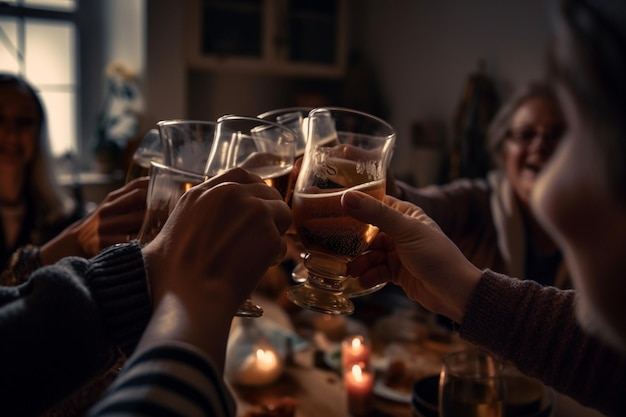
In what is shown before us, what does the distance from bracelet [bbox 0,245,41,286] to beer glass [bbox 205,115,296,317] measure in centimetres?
47

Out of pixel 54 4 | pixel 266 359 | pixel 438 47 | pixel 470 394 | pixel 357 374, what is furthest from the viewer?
pixel 54 4

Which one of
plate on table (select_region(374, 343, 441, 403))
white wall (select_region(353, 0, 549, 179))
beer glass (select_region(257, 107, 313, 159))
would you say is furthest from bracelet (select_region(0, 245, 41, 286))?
white wall (select_region(353, 0, 549, 179))

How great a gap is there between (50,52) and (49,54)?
1 cm

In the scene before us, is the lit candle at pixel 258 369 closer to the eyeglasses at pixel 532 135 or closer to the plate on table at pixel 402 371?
the plate on table at pixel 402 371

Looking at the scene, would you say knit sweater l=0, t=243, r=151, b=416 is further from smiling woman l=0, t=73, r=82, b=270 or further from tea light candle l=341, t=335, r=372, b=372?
smiling woman l=0, t=73, r=82, b=270

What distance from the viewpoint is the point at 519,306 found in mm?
856

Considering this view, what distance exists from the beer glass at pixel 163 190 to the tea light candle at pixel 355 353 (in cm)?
71

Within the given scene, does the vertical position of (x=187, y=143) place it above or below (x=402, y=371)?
above

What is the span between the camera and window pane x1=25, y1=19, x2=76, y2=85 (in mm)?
3262

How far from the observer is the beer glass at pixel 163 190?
0.82m

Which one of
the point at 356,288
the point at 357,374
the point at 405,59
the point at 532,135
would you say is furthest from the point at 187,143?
the point at 405,59

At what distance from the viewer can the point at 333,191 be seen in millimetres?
A: 811

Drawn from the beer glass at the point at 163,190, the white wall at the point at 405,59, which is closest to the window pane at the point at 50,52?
the white wall at the point at 405,59

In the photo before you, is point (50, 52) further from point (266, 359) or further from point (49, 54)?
point (266, 359)
